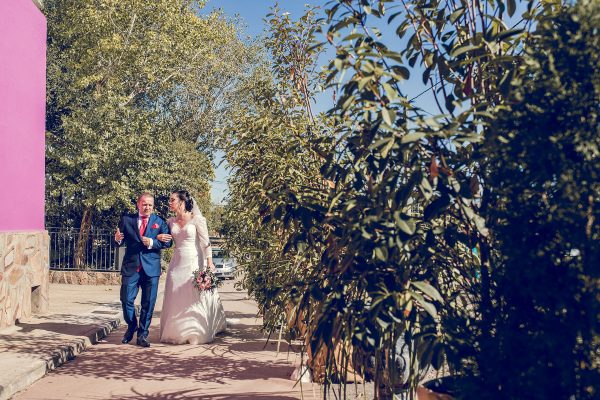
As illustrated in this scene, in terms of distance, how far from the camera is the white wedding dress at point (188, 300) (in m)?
8.83

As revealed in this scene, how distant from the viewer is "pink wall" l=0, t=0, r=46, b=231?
10.2 meters

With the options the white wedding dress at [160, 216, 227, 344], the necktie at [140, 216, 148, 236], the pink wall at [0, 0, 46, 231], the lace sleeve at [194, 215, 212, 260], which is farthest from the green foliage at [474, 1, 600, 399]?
the pink wall at [0, 0, 46, 231]

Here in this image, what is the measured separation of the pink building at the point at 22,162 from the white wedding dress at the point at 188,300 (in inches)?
102

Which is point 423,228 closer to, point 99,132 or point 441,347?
point 441,347

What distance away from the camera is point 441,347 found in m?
2.78

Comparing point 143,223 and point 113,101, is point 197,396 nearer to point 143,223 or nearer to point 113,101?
point 143,223

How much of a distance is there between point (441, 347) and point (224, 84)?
Result: 37078 mm

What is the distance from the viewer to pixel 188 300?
898 centimetres

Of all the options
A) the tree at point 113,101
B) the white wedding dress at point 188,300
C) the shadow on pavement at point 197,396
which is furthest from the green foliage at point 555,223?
the tree at point 113,101

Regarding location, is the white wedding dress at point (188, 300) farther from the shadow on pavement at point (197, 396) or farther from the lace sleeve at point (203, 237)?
the shadow on pavement at point (197, 396)

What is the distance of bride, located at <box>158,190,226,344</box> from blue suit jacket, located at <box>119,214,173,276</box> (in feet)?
0.48

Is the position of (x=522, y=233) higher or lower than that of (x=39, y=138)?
lower

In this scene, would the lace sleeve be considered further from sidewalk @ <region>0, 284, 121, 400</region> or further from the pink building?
the pink building

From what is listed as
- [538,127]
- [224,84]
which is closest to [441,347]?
[538,127]
